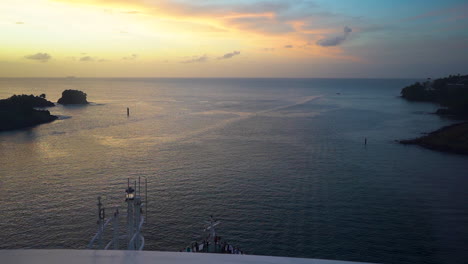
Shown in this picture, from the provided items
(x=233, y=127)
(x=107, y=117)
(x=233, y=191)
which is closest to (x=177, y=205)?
(x=233, y=191)

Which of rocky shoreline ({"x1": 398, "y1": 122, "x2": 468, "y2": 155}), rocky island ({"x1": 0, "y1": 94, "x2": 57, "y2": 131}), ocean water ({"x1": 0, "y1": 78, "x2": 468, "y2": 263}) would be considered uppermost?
rocky island ({"x1": 0, "y1": 94, "x2": 57, "y2": 131})

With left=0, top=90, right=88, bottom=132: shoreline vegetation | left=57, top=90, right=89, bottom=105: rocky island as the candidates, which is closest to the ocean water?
left=0, top=90, right=88, bottom=132: shoreline vegetation

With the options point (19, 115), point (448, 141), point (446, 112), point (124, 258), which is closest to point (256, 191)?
point (124, 258)

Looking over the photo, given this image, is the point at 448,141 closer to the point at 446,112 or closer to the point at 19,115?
the point at 446,112

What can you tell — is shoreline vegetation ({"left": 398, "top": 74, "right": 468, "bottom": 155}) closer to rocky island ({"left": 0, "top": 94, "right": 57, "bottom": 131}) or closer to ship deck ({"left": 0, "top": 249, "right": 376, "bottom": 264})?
ship deck ({"left": 0, "top": 249, "right": 376, "bottom": 264})

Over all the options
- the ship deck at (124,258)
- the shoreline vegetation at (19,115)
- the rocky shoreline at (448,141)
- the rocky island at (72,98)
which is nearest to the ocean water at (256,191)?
the rocky shoreline at (448,141)

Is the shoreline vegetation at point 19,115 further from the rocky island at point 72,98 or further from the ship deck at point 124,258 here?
the ship deck at point 124,258

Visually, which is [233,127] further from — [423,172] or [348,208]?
[348,208]
